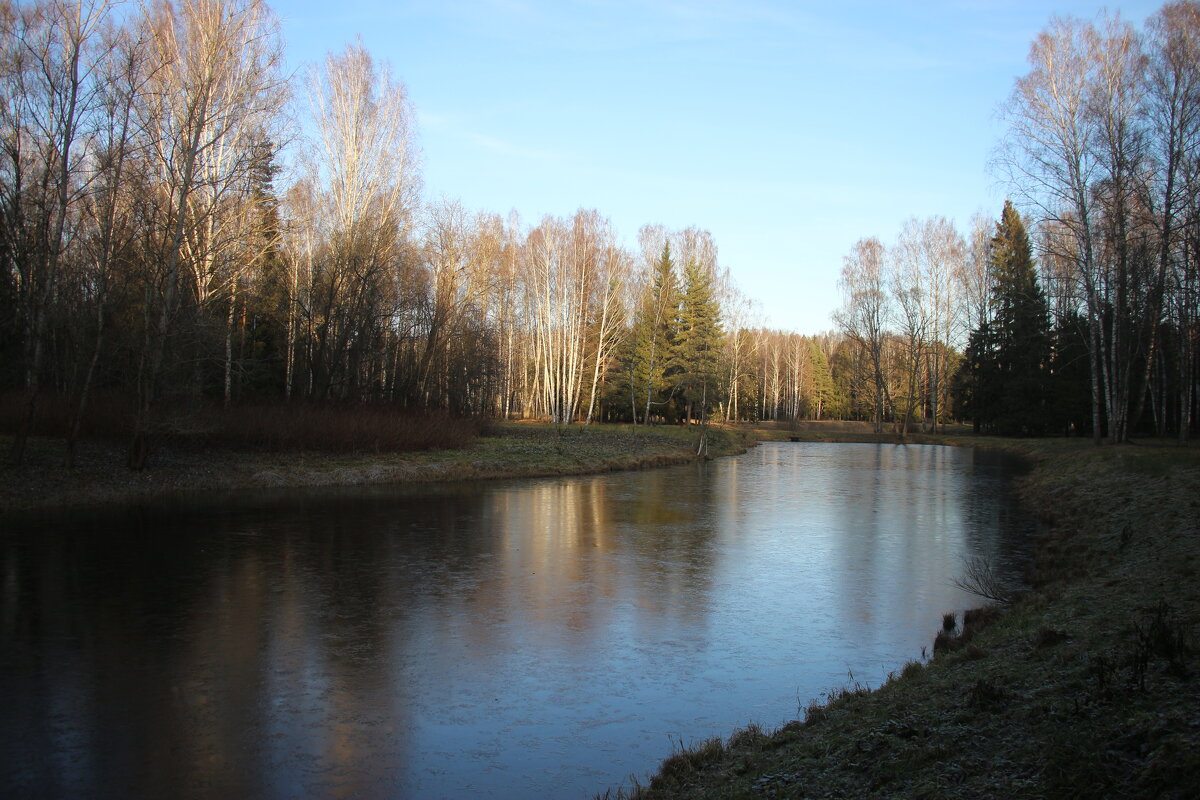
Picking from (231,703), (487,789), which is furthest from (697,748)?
(231,703)

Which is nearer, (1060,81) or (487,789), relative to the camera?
(487,789)

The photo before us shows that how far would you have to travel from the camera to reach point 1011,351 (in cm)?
4744

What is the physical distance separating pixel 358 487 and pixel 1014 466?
27628 millimetres

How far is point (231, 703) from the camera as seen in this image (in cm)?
657

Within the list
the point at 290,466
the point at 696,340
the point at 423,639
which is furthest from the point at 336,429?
the point at 696,340

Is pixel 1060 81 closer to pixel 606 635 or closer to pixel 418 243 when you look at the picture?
pixel 606 635

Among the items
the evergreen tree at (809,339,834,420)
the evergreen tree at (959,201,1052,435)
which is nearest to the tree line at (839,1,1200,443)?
the evergreen tree at (959,201,1052,435)

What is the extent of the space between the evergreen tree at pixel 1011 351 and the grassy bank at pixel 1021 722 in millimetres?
40132

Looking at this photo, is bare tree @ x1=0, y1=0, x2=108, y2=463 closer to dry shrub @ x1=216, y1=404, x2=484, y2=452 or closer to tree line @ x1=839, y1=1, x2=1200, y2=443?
dry shrub @ x1=216, y1=404, x2=484, y2=452

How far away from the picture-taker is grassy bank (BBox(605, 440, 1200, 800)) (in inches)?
156

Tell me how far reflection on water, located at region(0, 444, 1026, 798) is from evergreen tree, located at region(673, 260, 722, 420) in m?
29.8

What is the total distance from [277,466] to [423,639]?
52.9ft

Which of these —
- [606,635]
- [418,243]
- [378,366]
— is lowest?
[606,635]

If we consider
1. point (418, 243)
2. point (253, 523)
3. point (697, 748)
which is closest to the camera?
point (697, 748)
